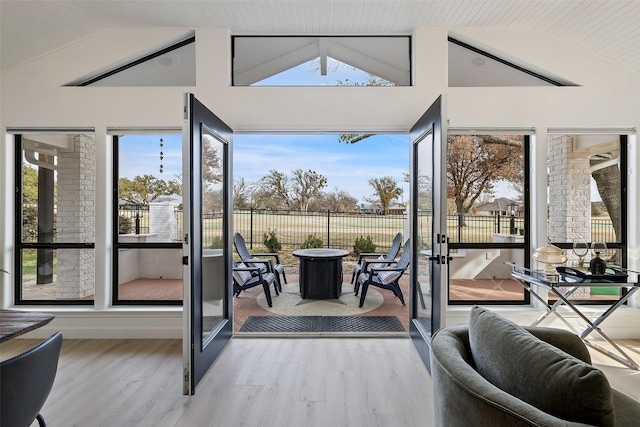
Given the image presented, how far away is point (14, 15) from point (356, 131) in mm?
3097

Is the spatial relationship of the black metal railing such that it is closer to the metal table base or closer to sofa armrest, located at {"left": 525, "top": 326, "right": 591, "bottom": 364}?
the metal table base

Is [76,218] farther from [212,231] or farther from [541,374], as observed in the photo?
[541,374]

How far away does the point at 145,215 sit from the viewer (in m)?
3.66

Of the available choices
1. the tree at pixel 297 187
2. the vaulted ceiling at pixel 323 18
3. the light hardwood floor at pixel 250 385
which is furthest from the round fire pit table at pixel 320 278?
the tree at pixel 297 187

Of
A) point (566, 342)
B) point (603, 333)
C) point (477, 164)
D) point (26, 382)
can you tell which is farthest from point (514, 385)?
point (477, 164)

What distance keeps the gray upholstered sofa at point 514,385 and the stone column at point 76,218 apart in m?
3.62

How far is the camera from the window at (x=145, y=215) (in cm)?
362

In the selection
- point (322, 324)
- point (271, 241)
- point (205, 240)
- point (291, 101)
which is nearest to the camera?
point (205, 240)

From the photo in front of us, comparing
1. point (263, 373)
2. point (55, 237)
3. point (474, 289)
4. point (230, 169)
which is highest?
point (230, 169)

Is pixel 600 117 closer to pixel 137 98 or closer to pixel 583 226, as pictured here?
pixel 583 226

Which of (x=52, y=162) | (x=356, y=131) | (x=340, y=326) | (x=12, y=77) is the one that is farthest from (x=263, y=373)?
(x=12, y=77)

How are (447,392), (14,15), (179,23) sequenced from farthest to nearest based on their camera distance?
1. (179,23)
2. (14,15)
3. (447,392)

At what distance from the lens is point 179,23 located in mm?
3322

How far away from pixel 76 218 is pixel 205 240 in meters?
1.80
